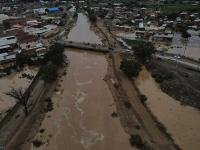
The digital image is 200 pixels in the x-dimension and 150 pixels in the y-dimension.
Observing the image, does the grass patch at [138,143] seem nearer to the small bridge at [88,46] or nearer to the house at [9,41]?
the small bridge at [88,46]

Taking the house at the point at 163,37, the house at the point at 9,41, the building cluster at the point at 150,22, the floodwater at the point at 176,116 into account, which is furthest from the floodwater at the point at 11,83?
the house at the point at 163,37

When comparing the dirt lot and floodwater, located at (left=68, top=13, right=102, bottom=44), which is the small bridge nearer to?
floodwater, located at (left=68, top=13, right=102, bottom=44)

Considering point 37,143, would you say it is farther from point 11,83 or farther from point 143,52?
point 143,52

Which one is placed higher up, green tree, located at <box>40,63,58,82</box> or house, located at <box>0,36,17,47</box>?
house, located at <box>0,36,17,47</box>

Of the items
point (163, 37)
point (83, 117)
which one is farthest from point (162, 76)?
point (163, 37)

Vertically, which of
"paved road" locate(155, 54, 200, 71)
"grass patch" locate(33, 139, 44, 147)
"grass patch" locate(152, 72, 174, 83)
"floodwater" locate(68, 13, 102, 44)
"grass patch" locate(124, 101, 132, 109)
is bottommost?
"grass patch" locate(33, 139, 44, 147)

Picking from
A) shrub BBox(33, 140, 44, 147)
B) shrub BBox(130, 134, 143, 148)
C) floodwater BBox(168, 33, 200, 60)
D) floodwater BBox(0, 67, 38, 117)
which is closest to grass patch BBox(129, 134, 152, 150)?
shrub BBox(130, 134, 143, 148)

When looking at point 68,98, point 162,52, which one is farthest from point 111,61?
point 68,98
